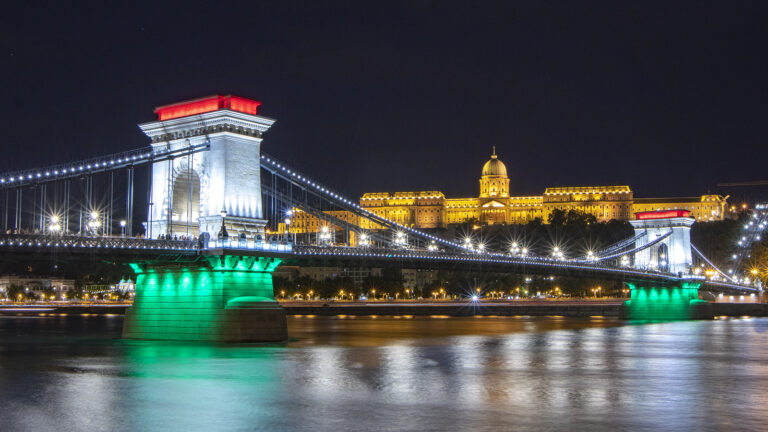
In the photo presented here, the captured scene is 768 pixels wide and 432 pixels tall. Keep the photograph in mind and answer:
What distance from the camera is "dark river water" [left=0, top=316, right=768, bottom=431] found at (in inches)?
915

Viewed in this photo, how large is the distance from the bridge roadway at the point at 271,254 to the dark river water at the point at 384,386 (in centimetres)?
439

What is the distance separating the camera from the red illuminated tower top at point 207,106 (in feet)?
149

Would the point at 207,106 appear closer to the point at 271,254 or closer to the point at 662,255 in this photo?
the point at 271,254

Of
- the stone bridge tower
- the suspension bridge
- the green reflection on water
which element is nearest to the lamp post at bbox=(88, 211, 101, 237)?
the suspension bridge

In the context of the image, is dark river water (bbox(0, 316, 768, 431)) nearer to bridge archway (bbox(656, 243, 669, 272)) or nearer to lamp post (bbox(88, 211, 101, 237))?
lamp post (bbox(88, 211, 101, 237))

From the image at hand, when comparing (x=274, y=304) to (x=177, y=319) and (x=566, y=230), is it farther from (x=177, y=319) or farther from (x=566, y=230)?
(x=566, y=230)

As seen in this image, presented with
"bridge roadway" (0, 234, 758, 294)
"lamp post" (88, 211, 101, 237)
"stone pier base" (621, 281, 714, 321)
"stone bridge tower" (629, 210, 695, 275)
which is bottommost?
"stone pier base" (621, 281, 714, 321)

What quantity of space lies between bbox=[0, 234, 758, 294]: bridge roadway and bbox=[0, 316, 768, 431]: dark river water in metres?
4.39

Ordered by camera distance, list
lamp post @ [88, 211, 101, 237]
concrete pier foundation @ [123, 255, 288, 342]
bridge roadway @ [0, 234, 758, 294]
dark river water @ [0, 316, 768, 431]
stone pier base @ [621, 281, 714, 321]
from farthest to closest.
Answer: stone pier base @ [621, 281, 714, 321], concrete pier foundation @ [123, 255, 288, 342], lamp post @ [88, 211, 101, 237], bridge roadway @ [0, 234, 758, 294], dark river water @ [0, 316, 768, 431]

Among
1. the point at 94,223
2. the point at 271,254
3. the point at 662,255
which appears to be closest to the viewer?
the point at 94,223

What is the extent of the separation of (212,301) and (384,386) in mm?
15284

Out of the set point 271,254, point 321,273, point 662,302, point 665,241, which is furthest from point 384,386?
point 321,273

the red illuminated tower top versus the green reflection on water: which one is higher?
the red illuminated tower top

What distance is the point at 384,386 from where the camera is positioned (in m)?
30.4
